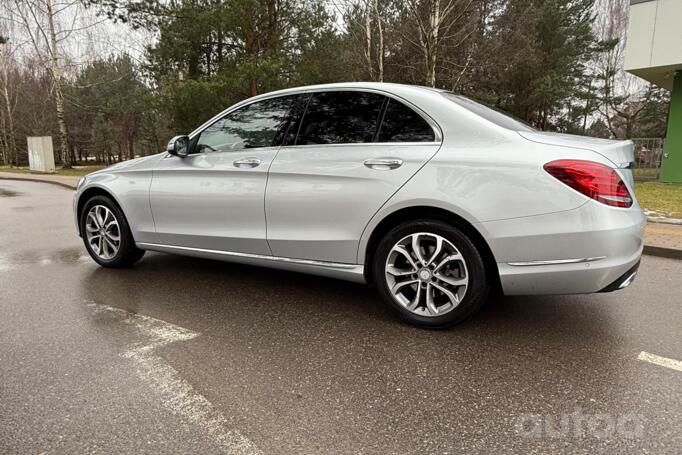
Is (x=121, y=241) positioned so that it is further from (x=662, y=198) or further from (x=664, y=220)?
(x=662, y=198)

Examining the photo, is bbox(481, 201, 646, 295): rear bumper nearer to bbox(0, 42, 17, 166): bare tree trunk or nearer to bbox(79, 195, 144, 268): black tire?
bbox(79, 195, 144, 268): black tire

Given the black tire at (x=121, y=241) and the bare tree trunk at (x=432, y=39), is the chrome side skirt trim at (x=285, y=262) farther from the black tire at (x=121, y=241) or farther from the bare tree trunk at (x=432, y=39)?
the bare tree trunk at (x=432, y=39)

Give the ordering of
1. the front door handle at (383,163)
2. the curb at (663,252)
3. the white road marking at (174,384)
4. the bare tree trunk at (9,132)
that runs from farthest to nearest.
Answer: the bare tree trunk at (9,132) → the curb at (663,252) → the front door handle at (383,163) → the white road marking at (174,384)

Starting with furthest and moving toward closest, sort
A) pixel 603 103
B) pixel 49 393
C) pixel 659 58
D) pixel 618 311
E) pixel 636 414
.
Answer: pixel 603 103
pixel 659 58
pixel 618 311
pixel 49 393
pixel 636 414

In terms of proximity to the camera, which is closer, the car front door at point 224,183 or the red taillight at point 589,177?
the red taillight at point 589,177

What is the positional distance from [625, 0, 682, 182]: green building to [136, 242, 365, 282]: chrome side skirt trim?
44.6 ft

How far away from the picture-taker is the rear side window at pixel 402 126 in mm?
3260

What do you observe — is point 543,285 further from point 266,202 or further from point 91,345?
point 91,345

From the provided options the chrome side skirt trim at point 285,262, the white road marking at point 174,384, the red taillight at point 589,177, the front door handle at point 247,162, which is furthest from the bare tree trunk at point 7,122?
the red taillight at point 589,177

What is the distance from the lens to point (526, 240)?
9.44 feet

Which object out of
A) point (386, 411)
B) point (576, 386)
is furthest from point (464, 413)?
point (576, 386)

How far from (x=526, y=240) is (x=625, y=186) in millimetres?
714

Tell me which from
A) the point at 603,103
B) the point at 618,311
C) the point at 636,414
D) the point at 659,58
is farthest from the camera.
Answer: the point at 603,103

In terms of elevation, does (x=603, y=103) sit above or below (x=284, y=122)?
above
